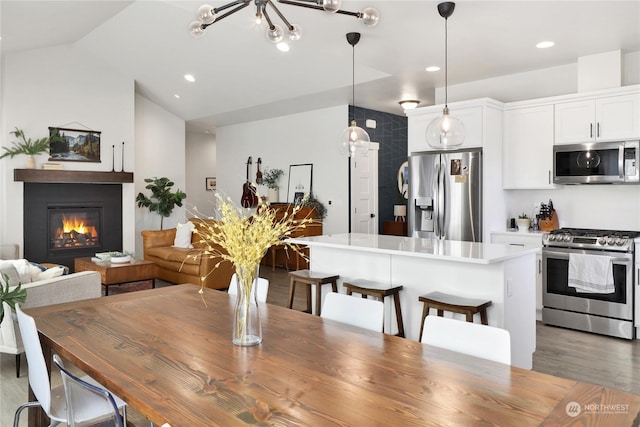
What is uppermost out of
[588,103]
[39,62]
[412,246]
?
[39,62]

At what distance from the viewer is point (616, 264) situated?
13.8 feet

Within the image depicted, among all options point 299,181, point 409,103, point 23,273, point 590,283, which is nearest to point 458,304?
point 590,283

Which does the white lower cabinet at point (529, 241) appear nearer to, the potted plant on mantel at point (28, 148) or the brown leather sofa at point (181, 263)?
the brown leather sofa at point (181, 263)

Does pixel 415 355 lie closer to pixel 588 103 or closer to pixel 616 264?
pixel 616 264

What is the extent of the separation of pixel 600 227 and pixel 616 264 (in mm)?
810

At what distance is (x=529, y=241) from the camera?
490 centimetres

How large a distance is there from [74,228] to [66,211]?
12.1 inches

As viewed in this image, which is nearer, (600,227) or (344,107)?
(600,227)

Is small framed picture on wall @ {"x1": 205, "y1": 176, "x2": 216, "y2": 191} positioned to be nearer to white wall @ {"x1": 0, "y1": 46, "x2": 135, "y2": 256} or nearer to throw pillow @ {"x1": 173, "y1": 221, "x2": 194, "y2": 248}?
white wall @ {"x1": 0, "y1": 46, "x2": 135, "y2": 256}

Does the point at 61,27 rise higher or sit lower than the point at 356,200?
higher

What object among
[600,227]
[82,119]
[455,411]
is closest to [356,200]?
[600,227]

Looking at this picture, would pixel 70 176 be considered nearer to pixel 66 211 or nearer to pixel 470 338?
pixel 66 211

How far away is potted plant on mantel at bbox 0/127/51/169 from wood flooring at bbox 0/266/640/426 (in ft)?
13.1

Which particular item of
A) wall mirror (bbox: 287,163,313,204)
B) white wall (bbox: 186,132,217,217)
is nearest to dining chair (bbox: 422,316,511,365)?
wall mirror (bbox: 287,163,313,204)
